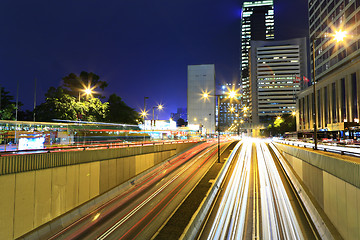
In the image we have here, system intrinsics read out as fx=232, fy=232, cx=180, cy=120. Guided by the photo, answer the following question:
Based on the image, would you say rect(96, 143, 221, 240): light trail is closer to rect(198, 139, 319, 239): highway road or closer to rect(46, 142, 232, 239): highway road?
rect(46, 142, 232, 239): highway road

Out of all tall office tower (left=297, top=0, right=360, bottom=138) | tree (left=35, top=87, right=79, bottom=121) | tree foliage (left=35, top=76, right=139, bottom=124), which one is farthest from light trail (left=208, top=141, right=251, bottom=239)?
tall office tower (left=297, top=0, right=360, bottom=138)

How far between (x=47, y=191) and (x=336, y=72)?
74988 millimetres

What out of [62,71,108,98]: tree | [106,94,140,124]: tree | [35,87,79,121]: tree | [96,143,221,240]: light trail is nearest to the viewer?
[96,143,221,240]: light trail

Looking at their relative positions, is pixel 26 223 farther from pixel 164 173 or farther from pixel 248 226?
pixel 164 173

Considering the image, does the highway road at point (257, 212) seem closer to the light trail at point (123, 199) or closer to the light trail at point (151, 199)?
the light trail at point (151, 199)

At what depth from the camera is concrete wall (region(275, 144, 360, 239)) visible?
9.95 meters

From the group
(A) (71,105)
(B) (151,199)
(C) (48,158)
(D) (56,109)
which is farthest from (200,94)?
(C) (48,158)

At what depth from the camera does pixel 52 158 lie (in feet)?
44.8

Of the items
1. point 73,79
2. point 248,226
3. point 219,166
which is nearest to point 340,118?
point 219,166

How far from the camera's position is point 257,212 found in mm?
17469

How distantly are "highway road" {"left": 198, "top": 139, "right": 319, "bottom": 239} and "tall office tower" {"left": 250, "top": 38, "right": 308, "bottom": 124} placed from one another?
156 m

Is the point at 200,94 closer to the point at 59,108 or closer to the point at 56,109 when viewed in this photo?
the point at 59,108

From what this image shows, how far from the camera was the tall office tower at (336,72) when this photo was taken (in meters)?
57.5

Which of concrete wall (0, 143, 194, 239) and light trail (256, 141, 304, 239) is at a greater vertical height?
concrete wall (0, 143, 194, 239)
